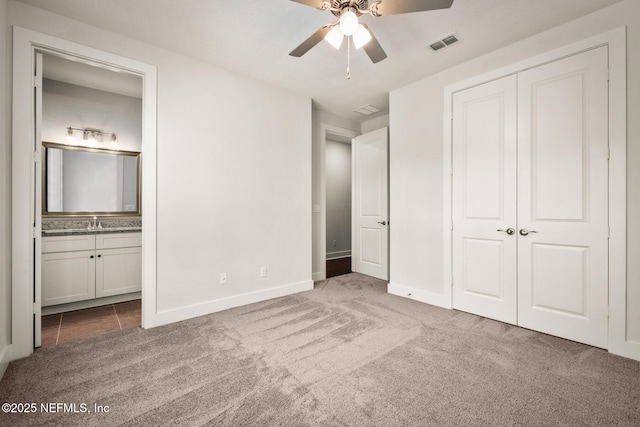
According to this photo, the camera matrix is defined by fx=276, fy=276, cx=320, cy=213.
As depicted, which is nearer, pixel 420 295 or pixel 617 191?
pixel 617 191

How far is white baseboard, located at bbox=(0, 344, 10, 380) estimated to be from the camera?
194 cm

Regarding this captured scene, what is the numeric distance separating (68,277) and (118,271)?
0.48 m

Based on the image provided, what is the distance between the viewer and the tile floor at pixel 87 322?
2645 millimetres

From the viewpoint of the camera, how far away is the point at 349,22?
1.72 metres

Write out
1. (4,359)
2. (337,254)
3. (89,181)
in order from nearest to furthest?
(4,359), (89,181), (337,254)

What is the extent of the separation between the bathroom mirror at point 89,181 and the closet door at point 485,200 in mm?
4333

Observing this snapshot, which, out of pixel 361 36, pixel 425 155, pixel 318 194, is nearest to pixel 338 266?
pixel 318 194

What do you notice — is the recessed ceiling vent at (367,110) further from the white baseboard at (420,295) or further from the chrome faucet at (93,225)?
the chrome faucet at (93,225)

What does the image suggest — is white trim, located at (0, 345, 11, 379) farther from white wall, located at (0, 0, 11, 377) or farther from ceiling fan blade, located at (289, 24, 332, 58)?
ceiling fan blade, located at (289, 24, 332, 58)

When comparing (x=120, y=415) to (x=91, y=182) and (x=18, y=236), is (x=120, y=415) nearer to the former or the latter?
(x=18, y=236)

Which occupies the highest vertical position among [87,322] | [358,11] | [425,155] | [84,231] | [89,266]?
[358,11]

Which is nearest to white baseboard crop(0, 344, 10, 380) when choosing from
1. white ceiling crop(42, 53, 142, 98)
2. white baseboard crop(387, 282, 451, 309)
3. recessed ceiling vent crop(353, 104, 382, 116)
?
white ceiling crop(42, 53, 142, 98)

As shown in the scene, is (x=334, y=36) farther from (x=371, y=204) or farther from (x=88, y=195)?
(x=88, y=195)

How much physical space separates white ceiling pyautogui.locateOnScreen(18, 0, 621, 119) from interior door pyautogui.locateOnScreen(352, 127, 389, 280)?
1465 mm
